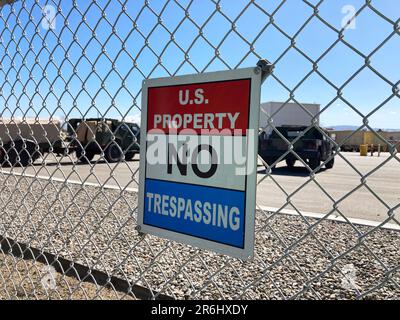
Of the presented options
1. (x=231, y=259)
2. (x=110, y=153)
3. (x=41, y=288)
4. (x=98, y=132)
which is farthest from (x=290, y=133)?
(x=110, y=153)

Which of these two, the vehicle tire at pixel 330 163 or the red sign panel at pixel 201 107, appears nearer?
the red sign panel at pixel 201 107

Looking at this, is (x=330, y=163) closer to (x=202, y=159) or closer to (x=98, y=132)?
(x=98, y=132)

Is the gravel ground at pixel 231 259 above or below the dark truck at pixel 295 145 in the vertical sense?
below

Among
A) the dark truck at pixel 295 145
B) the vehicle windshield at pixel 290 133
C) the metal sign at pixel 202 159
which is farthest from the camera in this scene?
the dark truck at pixel 295 145

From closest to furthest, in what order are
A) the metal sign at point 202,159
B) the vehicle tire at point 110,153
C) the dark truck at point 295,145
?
the metal sign at point 202,159, the dark truck at point 295,145, the vehicle tire at point 110,153

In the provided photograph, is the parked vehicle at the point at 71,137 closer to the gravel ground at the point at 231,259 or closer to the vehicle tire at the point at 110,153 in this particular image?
the vehicle tire at the point at 110,153

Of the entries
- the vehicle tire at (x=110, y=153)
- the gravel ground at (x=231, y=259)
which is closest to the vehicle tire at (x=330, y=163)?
the gravel ground at (x=231, y=259)

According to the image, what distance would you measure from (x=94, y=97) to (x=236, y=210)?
1.06 metres

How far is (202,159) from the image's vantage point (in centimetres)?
134

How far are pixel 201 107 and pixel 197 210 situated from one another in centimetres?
40

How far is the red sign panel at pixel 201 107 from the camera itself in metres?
1.26

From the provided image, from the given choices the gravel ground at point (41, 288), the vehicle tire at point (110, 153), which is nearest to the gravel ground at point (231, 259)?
the gravel ground at point (41, 288)

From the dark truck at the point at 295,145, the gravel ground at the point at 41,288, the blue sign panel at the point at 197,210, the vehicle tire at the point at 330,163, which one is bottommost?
the gravel ground at the point at 41,288
